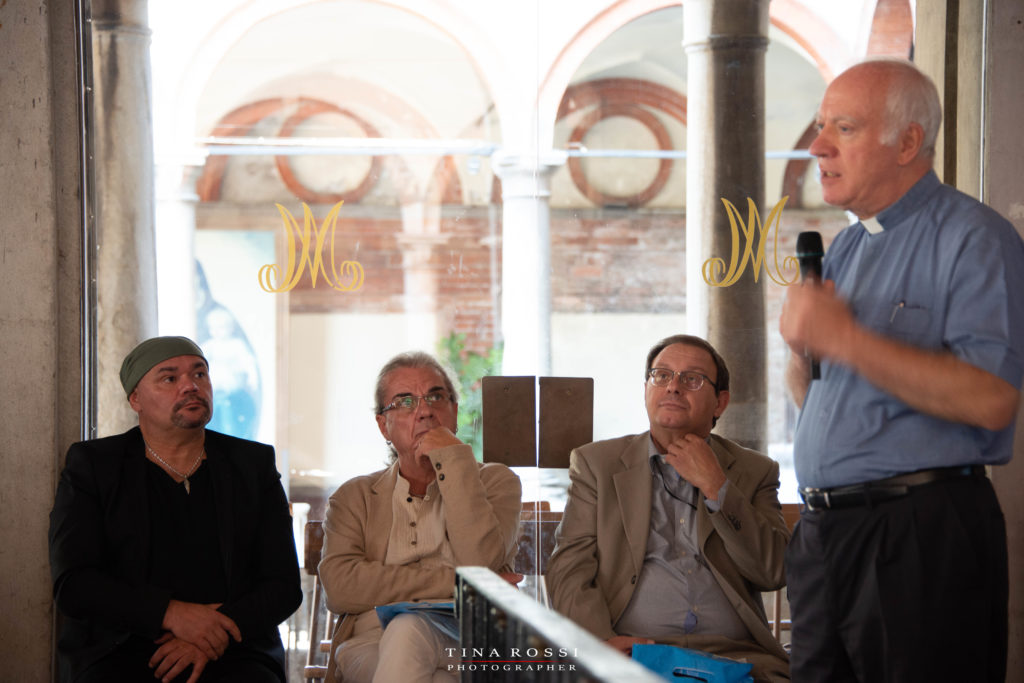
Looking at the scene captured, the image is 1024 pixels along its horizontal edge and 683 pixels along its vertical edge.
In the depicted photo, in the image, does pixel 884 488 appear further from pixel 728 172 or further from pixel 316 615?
pixel 316 615

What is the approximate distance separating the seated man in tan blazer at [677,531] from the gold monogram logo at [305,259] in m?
1.35

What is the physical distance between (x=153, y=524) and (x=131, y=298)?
3.92 ft

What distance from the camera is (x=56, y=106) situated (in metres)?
3.34

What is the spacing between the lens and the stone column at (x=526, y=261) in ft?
13.7

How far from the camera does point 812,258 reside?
2062 mm

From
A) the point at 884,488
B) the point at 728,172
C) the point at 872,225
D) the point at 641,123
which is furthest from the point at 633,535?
the point at 641,123

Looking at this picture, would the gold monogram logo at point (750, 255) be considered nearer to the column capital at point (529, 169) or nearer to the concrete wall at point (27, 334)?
the column capital at point (529, 169)

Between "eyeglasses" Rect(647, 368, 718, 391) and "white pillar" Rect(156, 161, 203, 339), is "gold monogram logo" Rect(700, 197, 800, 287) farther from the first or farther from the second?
"white pillar" Rect(156, 161, 203, 339)

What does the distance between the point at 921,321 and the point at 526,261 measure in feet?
7.64

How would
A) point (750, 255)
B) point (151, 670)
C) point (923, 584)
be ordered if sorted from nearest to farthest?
1. point (923, 584)
2. point (151, 670)
3. point (750, 255)

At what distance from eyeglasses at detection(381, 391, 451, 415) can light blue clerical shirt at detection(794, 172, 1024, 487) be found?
1.50 meters

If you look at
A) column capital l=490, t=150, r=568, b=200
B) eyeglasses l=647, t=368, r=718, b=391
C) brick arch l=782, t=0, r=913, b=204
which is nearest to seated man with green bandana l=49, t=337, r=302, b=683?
eyeglasses l=647, t=368, r=718, b=391

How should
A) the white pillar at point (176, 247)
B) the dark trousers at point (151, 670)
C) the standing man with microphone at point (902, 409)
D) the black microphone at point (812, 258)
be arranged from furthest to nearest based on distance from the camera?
the white pillar at point (176, 247) → the dark trousers at point (151, 670) → the black microphone at point (812, 258) → the standing man with microphone at point (902, 409)

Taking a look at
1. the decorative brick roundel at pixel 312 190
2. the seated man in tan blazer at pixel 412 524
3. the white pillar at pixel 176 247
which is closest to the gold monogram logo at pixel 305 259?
the decorative brick roundel at pixel 312 190
